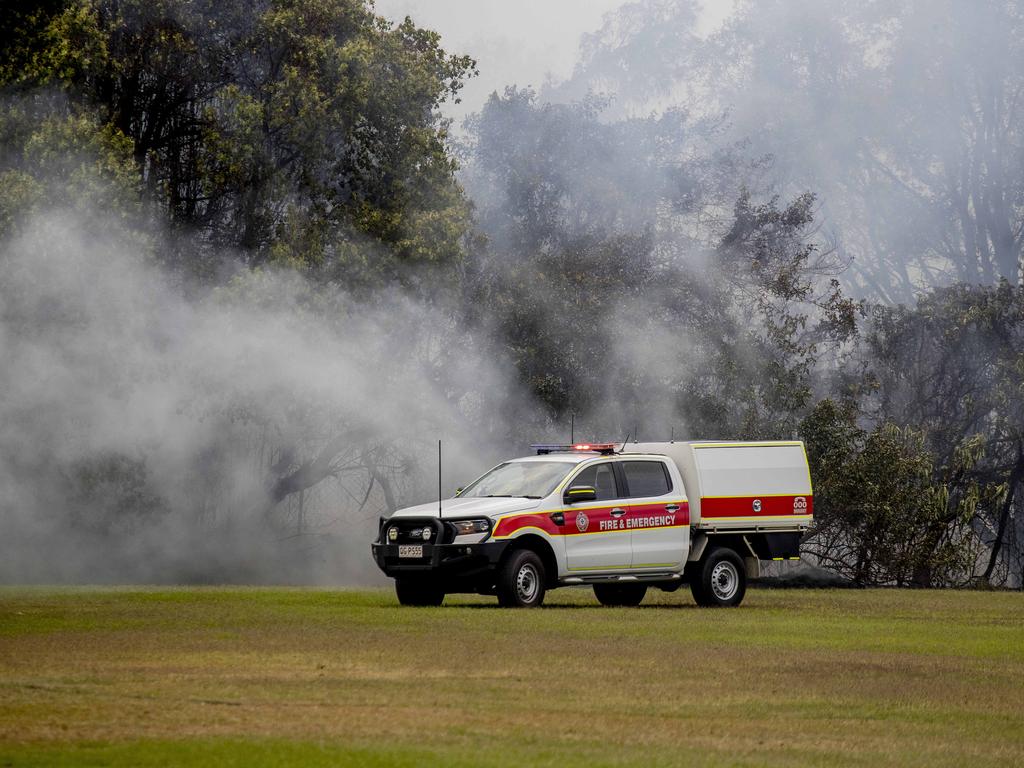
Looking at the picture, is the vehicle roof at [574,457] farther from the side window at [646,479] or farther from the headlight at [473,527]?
the headlight at [473,527]

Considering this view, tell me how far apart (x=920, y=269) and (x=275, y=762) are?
63176 millimetres

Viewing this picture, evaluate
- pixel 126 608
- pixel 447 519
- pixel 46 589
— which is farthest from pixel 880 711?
pixel 46 589

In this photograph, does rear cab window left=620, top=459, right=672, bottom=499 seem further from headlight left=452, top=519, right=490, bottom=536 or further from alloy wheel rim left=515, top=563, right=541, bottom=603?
headlight left=452, top=519, right=490, bottom=536

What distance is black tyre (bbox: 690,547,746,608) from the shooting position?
21859 mm

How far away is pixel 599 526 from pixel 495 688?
8.85 metres

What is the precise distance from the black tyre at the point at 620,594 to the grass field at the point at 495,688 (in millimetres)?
2749

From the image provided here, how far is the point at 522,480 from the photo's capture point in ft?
69.4

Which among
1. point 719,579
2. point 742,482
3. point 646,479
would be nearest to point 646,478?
point 646,479

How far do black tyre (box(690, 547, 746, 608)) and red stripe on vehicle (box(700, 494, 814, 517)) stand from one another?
538mm

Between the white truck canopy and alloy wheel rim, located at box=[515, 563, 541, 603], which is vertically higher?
the white truck canopy

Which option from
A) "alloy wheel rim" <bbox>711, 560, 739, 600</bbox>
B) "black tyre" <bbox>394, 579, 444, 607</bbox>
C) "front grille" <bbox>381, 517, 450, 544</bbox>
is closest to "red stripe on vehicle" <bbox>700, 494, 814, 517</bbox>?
"alloy wheel rim" <bbox>711, 560, 739, 600</bbox>

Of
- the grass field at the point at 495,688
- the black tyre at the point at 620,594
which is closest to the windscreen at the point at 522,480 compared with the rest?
the grass field at the point at 495,688

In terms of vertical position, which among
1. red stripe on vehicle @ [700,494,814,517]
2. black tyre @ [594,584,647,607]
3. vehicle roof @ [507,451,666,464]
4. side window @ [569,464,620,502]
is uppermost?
vehicle roof @ [507,451,666,464]

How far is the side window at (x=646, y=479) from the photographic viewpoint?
21281mm
